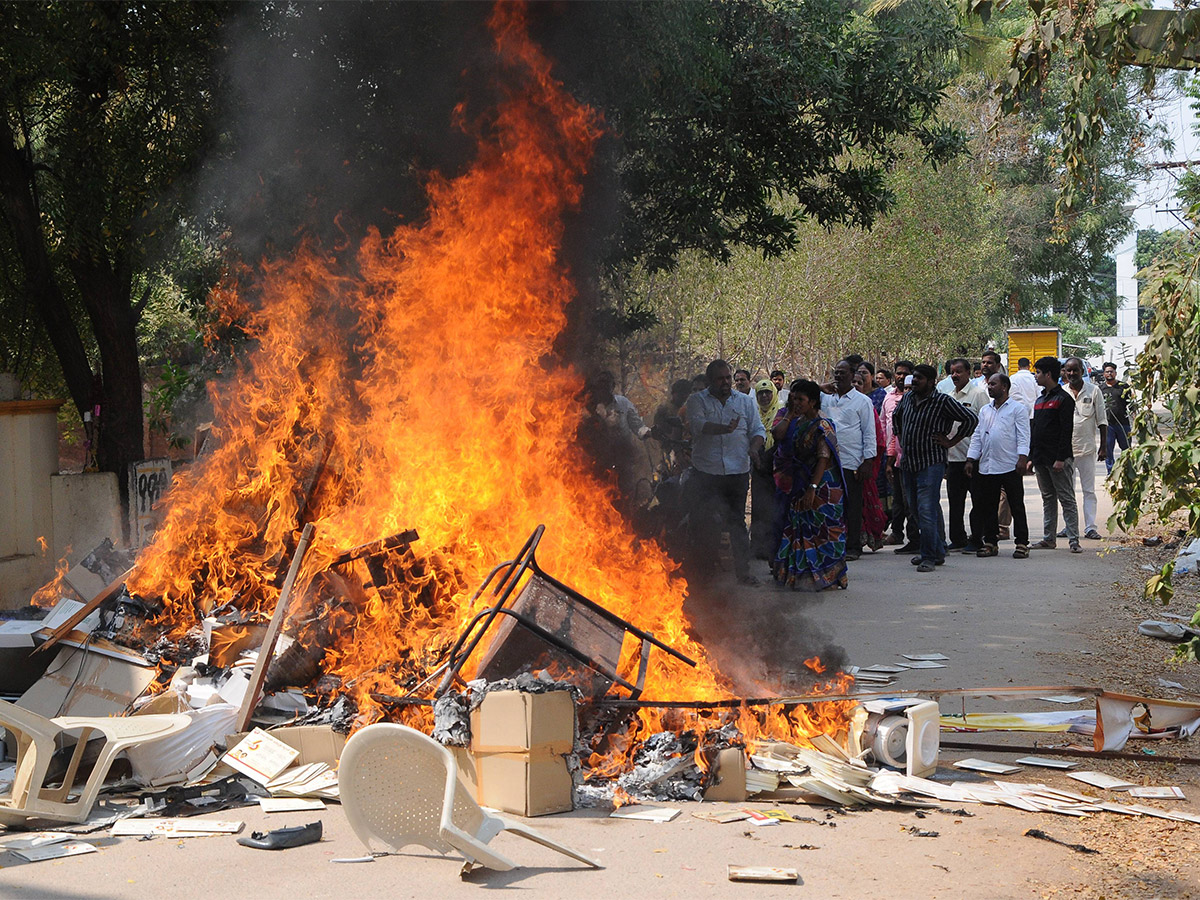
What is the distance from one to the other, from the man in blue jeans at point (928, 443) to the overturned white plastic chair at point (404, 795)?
8040 millimetres

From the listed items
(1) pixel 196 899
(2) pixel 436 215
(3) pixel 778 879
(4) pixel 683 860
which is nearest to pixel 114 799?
(1) pixel 196 899

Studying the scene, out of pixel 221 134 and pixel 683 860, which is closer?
pixel 683 860

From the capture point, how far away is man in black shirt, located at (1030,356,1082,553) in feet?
41.6

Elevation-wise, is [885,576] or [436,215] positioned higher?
[436,215]

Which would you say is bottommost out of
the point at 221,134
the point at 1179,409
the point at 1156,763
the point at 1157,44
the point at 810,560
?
the point at 1156,763

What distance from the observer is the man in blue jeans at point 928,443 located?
11727 millimetres

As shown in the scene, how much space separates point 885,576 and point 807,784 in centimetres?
644

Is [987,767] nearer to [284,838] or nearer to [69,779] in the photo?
[284,838]

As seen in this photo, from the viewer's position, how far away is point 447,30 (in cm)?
905

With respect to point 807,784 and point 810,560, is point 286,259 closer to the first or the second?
point 810,560

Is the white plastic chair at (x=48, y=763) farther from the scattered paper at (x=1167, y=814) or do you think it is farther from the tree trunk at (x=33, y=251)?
the tree trunk at (x=33, y=251)

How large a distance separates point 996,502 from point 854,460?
1615 millimetres

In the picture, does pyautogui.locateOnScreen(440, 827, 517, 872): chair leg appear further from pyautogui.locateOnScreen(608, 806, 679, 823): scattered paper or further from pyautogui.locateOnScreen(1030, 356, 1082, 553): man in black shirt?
pyautogui.locateOnScreen(1030, 356, 1082, 553): man in black shirt

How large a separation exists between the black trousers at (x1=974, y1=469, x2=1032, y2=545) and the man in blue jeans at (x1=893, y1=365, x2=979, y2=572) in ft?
2.37
